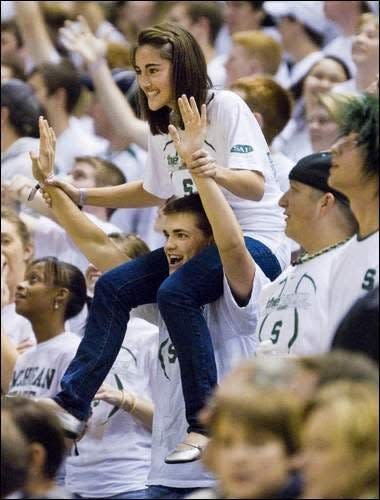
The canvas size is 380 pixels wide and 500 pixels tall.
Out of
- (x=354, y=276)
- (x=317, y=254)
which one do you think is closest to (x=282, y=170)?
(x=317, y=254)

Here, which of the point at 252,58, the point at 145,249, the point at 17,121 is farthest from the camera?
the point at 252,58

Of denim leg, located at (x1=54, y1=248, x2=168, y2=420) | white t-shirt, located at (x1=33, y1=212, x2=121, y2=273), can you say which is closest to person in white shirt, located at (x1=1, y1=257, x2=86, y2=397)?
white t-shirt, located at (x1=33, y1=212, x2=121, y2=273)

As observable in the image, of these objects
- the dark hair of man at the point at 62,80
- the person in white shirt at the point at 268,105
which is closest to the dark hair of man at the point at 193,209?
the person in white shirt at the point at 268,105

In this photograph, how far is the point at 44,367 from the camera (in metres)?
7.64

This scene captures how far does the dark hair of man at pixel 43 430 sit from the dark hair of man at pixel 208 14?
6.16 m

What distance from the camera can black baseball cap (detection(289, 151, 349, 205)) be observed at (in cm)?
607

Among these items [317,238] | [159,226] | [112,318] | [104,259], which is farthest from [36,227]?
[317,238]

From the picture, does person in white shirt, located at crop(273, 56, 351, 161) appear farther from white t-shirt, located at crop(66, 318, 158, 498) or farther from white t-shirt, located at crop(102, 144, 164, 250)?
white t-shirt, located at crop(66, 318, 158, 498)

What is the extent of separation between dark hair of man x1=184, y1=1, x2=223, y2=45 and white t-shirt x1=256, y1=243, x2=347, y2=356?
513 centimetres

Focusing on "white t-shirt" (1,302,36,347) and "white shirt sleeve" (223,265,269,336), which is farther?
"white t-shirt" (1,302,36,347)

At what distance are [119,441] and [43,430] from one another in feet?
8.08

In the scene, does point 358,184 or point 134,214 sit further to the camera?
point 134,214

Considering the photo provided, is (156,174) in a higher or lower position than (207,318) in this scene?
higher

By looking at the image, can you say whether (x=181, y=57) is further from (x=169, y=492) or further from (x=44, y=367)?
(x=44, y=367)
